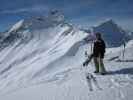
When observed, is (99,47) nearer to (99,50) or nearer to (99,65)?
(99,50)

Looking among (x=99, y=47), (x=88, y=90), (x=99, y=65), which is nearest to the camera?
(x=88, y=90)

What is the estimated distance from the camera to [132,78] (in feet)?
48.7

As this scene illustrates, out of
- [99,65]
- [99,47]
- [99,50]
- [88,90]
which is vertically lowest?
[88,90]

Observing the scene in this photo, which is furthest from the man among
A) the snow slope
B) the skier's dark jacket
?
the snow slope

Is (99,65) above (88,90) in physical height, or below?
above

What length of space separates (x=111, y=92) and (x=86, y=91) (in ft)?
3.99

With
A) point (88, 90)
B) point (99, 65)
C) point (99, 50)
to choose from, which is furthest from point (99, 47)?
point (88, 90)

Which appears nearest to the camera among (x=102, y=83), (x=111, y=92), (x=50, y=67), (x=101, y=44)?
(x=111, y=92)

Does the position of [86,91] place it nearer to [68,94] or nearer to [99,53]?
[68,94]

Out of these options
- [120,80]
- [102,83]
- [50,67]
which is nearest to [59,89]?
[102,83]

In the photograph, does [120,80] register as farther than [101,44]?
No

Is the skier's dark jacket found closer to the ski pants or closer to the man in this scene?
the man

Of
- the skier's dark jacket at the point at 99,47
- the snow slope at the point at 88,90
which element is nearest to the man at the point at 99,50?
the skier's dark jacket at the point at 99,47

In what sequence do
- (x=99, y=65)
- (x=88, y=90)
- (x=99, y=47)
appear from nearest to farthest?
(x=88, y=90) < (x=99, y=47) < (x=99, y=65)
